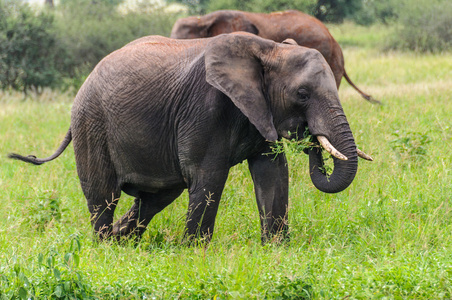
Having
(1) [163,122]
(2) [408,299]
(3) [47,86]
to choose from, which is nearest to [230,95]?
(1) [163,122]

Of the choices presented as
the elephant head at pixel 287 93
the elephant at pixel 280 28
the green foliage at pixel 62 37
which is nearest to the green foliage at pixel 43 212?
the elephant head at pixel 287 93

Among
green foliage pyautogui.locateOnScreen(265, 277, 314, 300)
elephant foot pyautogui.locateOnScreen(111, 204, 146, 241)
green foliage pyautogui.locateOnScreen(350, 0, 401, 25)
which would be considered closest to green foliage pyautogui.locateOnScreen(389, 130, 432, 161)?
elephant foot pyautogui.locateOnScreen(111, 204, 146, 241)

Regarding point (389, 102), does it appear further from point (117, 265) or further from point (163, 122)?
point (117, 265)

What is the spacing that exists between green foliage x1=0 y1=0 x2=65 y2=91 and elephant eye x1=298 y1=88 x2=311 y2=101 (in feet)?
45.9

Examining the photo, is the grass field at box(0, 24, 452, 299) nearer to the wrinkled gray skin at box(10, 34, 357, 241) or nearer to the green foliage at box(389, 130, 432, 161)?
the green foliage at box(389, 130, 432, 161)

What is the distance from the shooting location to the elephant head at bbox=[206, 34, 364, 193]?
4.75 metres

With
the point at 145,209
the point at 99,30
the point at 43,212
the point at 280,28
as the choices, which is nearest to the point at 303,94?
the point at 145,209

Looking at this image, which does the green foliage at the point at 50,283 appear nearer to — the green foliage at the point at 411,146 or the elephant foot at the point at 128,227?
the elephant foot at the point at 128,227

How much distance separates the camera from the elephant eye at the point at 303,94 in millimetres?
4816

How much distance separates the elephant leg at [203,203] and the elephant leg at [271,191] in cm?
34

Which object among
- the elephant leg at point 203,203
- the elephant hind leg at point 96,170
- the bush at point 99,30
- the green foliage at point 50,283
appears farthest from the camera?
the bush at point 99,30

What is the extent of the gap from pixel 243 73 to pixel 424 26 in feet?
67.6

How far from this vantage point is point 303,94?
483 centimetres

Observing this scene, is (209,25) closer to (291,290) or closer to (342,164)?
(342,164)
